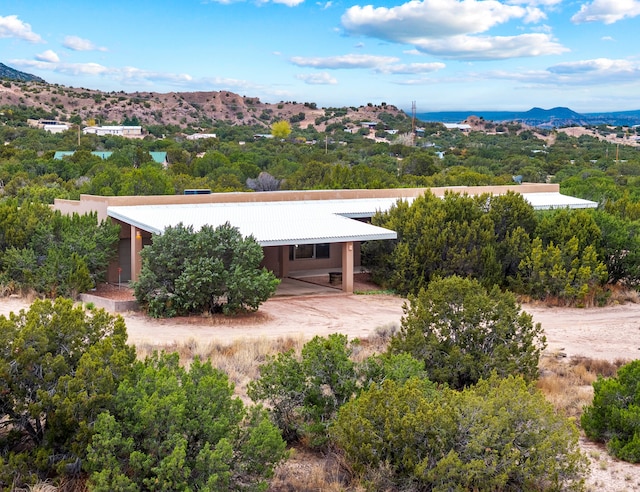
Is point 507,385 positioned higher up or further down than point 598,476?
higher up

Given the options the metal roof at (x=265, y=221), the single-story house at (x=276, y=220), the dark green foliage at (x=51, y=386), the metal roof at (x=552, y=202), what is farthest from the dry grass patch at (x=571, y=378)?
the metal roof at (x=552, y=202)

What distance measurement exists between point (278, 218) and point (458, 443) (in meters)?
17.0

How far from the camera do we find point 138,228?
2350cm

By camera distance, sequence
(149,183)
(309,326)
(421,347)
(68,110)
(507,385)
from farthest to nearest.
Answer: (68,110), (149,183), (309,326), (421,347), (507,385)

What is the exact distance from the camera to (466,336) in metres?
12.9

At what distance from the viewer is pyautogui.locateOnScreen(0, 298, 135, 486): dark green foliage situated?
8445mm

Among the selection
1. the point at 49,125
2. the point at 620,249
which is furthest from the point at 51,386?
the point at 49,125

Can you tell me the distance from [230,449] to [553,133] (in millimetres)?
137392

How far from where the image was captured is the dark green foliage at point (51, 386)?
27.7 feet

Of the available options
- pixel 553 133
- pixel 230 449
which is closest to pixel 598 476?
pixel 230 449

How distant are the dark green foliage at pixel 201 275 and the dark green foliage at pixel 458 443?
1048 cm

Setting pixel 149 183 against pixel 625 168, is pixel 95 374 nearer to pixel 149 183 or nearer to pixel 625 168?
pixel 149 183

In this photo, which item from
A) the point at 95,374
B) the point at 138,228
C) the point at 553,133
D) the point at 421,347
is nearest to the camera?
the point at 95,374

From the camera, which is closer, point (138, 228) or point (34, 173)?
point (138, 228)
